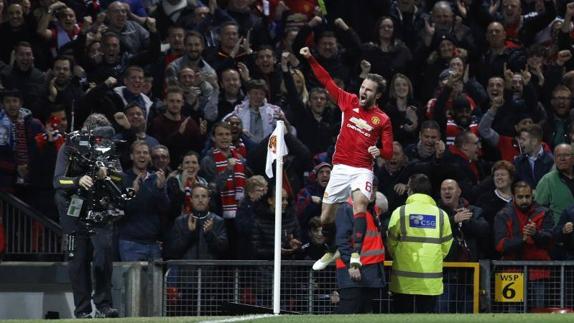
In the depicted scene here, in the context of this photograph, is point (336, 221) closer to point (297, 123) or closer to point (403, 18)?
point (297, 123)

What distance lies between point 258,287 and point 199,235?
4.98 feet

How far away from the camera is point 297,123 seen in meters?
22.1

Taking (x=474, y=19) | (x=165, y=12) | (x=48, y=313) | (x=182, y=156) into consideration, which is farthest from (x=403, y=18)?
(x=48, y=313)

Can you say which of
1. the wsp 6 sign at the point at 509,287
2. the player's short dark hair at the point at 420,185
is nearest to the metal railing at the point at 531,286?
the wsp 6 sign at the point at 509,287

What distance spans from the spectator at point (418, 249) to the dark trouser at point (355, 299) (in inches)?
16.9

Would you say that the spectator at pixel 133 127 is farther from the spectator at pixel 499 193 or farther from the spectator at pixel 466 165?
the spectator at pixel 499 193

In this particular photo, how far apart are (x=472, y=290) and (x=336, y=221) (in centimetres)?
191

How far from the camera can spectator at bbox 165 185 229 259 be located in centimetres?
1861

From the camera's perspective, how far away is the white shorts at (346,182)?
1698 cm

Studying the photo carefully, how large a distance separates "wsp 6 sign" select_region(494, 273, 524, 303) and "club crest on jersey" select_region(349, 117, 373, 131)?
215 cm

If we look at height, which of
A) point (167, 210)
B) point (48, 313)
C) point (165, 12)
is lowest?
point (48, 313)

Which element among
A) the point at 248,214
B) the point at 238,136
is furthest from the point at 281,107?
the point at 248,214

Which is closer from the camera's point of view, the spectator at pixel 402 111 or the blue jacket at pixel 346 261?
the blue jacket at pixel 346 261

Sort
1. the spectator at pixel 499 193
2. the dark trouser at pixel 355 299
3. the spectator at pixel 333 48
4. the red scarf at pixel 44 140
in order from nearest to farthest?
the dark trouser at pixel 355 299 → the spectator at pixel 499 193 → the red scarf at pixel 44 140 → the spectator at pixel 333 48
